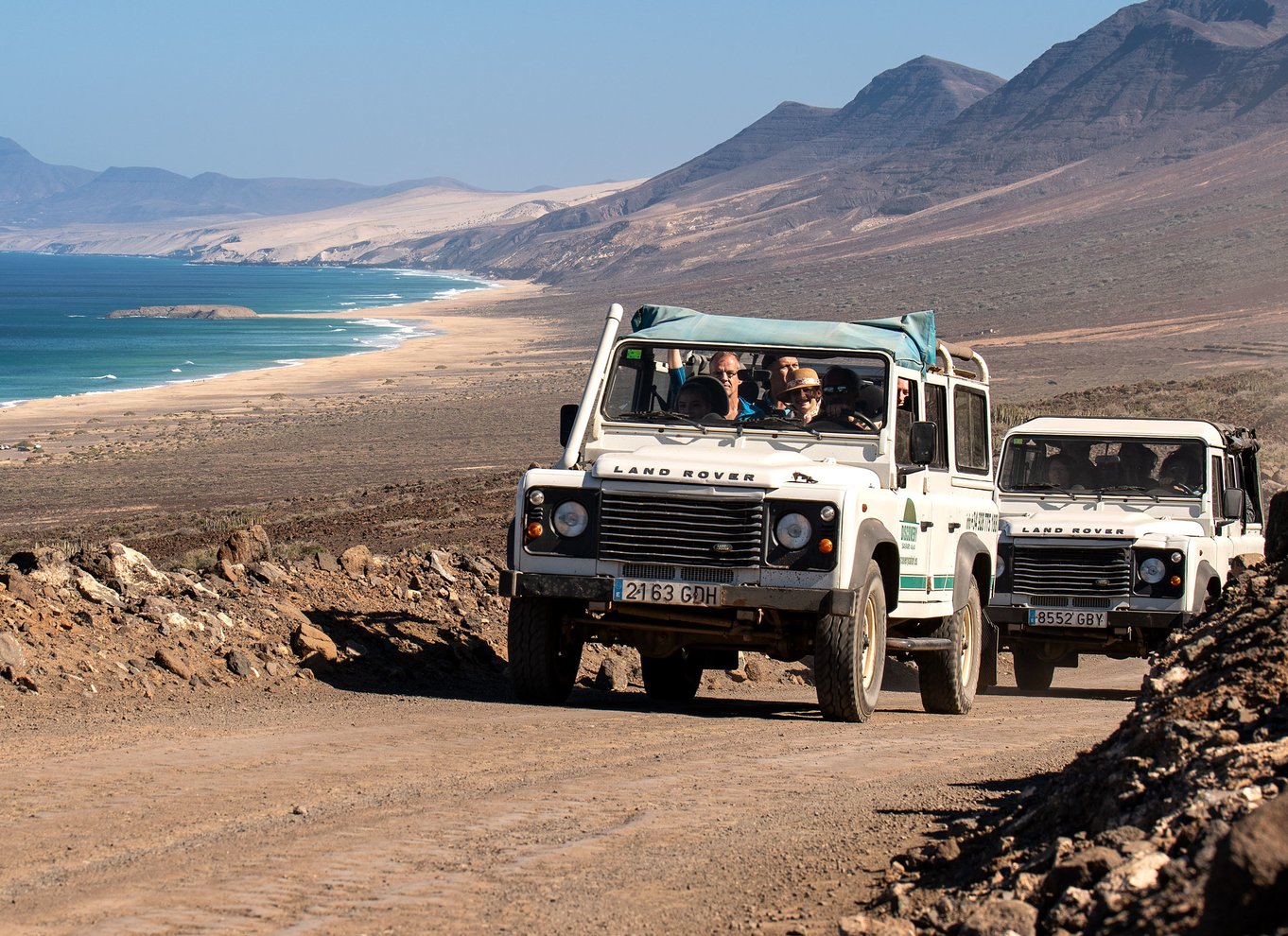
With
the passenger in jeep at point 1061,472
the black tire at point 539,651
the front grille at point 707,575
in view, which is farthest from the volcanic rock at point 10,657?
the passenger in jeep at point 1061,472

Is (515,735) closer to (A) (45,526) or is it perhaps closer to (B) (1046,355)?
(A) (45,526)

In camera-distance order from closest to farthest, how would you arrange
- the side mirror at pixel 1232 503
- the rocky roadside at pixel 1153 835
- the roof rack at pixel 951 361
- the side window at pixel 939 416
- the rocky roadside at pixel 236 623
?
1. the rocky roadside at pixel 1153 835
2. the rocky roadside at pixel 236 623
3. the side window at pixel 939 416
4. the roof rack at pixel 951 361
5. the side mirror at pixel 1232 503

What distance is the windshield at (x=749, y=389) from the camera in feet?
34.7

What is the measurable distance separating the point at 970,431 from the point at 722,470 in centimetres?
337

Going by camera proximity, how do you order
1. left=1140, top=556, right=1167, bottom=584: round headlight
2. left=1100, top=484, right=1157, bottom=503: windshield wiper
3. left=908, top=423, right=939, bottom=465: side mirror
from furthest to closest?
1. left=1100, top=484, right=1157, bottom=503: windshield wiper
2. left=1140, top=556, right=1167, bottom=584: round headlight
3. left=908, top=423, right=939, bottom=465: side mirror

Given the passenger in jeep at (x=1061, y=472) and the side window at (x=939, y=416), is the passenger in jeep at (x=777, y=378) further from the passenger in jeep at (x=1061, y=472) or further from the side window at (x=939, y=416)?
the passenger in jeep at (x=1061, y=472)

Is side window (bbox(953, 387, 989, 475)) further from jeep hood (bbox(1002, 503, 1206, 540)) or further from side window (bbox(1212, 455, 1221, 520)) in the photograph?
side window (bbox(1212, 455, 1221, 520))

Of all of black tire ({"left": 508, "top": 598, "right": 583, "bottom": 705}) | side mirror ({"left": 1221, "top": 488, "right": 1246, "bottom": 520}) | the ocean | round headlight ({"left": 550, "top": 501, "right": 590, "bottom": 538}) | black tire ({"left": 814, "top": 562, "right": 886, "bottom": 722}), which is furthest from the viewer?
the ocean

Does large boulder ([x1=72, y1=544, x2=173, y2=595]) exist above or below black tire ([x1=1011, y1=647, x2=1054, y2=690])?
above

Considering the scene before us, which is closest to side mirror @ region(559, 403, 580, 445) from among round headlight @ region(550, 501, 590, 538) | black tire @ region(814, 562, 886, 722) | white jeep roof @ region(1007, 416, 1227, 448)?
round headlight @ region(550, 501, 590, 538)

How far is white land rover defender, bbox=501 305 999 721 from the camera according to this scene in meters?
9.58

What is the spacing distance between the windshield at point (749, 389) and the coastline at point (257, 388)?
31484mm

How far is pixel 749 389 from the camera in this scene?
1078 centimetres

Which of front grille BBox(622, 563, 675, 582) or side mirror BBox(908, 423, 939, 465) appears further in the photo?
side mirror BBox(908, 423, 939, 465)
